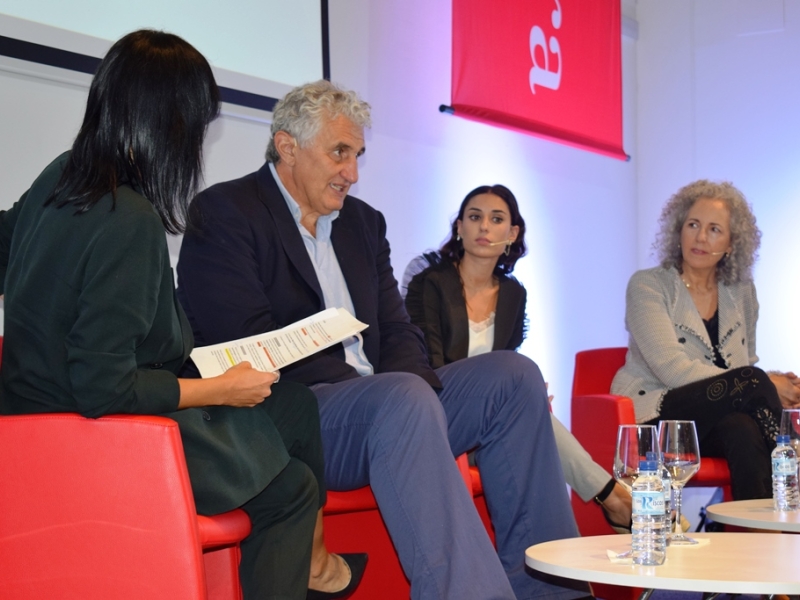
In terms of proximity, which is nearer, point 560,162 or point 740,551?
point 740,551

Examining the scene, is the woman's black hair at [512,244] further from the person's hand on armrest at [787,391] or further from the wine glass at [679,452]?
the wine glass at [679,452]

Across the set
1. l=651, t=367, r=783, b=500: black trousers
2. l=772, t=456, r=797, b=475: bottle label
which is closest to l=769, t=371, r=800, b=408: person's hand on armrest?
l=651, t=367, r=783, b=500: black trousers

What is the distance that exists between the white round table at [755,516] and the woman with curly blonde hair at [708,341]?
72 cm

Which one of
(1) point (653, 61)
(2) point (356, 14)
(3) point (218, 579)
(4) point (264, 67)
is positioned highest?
(1) point (653, 61)

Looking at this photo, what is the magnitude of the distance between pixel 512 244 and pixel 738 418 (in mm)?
997

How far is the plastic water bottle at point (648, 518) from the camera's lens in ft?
5.05

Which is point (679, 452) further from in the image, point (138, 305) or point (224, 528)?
point (138, 305)

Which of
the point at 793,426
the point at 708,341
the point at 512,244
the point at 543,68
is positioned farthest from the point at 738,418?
the point at 543,68

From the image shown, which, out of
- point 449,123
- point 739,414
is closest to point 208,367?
point 739,414

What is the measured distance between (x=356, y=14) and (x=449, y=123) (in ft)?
2.39

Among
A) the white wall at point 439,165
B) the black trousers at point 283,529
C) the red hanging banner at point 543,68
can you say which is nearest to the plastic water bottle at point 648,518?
the black trousers at point 283,529

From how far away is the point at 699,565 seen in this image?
1.50 m

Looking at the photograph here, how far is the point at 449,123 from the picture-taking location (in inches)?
163

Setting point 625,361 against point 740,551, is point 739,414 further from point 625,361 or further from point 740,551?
point 740,551
